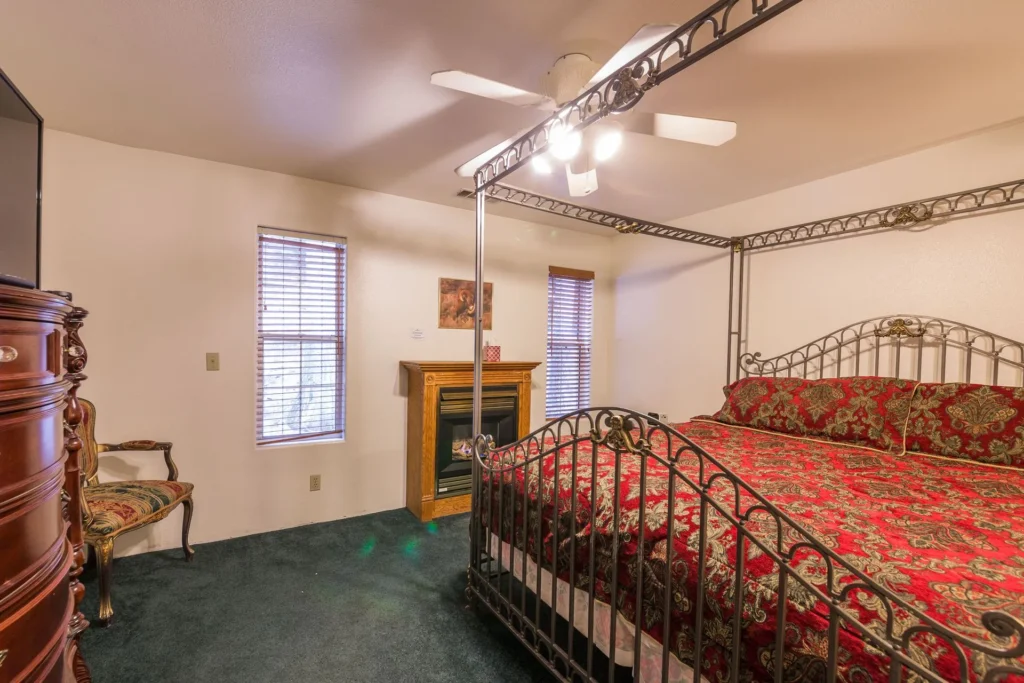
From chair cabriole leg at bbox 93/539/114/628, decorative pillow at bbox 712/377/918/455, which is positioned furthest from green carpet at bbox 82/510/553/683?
decorative pillow at bbox 712/377/918/455

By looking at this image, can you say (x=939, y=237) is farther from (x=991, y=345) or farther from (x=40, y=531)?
(x=40, y=531)

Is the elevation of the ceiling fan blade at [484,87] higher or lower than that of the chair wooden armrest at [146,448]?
higher

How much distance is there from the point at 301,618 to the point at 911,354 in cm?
359

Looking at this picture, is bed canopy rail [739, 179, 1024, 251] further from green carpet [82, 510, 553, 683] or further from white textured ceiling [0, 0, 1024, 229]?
green carpet [82, 510, 553, 683]

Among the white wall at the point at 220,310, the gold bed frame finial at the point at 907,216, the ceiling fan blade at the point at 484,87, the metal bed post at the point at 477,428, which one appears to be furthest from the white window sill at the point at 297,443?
the gold bed frame finial at the point at 907,216

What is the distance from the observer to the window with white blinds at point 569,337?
429 centimetres

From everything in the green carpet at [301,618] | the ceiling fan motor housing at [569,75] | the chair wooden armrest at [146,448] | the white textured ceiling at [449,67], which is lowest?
the green carpet at [301,618]

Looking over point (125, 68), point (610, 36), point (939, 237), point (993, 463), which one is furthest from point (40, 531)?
point (939, 237)

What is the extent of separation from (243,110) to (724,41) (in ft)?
7.14

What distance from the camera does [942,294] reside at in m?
2.39

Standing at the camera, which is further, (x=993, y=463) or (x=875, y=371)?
(x=875, y=371)

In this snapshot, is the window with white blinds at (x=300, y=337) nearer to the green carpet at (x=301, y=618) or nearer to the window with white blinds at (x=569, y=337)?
the green carpet at (x=301, y=618)

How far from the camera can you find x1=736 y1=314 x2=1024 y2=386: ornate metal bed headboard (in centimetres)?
221

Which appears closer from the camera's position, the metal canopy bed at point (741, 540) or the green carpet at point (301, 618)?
the metal canopy bed at point (741, 540)
